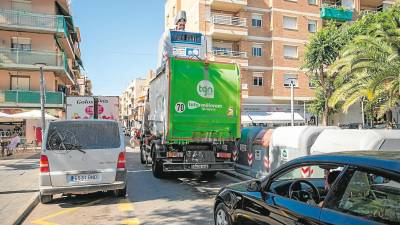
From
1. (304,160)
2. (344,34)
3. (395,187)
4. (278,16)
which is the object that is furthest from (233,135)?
(278,16)

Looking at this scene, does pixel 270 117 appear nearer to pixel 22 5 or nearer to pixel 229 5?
pixel 229 5

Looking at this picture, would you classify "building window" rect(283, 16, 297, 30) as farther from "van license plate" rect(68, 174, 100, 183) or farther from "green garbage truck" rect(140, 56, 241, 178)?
"van license plate" rect(68, 174, 100, 183)

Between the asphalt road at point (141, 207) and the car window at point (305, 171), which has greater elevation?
the car window at point (305, 171)

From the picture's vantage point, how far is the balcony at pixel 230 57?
3209 cm

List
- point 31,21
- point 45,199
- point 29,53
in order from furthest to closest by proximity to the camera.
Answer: point 31,21, point 29,53, point 45,199

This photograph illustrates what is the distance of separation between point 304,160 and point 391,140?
14.6 feet

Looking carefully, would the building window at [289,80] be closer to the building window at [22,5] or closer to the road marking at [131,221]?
the building window at [22,5]

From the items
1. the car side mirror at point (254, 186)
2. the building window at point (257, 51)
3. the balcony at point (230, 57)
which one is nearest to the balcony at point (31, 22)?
the balcony at point (230, 57)

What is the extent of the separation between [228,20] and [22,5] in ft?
57.2

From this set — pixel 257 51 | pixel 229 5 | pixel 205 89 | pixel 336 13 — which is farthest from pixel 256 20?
pixel 205 89

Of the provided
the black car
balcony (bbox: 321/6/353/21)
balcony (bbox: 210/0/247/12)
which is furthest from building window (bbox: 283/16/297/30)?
the black car

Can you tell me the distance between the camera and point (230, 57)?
32.4 metres

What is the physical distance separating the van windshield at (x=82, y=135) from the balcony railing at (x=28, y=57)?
24406mm

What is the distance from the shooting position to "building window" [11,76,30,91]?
30703 millimetres
